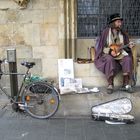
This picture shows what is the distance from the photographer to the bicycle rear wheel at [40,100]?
20.4 ft

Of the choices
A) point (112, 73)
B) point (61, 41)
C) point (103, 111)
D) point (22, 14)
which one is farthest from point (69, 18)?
point (103, 111)

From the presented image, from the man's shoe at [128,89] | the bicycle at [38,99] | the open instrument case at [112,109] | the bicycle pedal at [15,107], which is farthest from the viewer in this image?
the man's shoe at [128,89]

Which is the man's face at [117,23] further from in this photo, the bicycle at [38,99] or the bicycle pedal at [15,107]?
the bicycle pedal at [15,107]

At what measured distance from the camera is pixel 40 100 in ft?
20.6

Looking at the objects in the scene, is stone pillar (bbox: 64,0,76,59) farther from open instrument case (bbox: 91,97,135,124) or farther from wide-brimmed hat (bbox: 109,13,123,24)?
open instrument case (bbox: 91,97,135,124)

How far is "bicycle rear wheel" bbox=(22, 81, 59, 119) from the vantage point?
6211 mm

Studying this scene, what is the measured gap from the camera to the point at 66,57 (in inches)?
287

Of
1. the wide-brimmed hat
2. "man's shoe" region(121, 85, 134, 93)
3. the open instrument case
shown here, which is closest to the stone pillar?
the wide-brimmed hat

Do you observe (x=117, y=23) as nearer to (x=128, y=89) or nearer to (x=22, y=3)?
(x=128, y=89)

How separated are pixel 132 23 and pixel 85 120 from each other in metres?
2.32

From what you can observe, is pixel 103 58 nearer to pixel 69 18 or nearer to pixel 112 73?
pixel 112 73

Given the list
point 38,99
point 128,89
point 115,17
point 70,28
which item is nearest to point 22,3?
point 70,28

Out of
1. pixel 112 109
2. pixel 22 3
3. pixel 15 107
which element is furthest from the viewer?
pixel 22 3

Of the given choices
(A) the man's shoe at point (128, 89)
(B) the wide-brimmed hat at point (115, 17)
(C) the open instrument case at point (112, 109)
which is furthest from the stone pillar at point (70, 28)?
(C) the open instrument case at point (112, 109)
